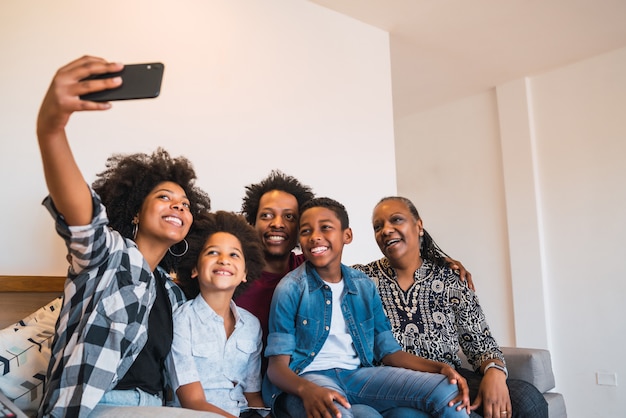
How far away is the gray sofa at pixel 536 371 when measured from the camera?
2.09 metres

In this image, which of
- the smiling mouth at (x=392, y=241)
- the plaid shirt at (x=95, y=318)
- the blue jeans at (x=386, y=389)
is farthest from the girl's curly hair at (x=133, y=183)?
the smiling mouth at (x=392, y=241)

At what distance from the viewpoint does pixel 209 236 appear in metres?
1.71

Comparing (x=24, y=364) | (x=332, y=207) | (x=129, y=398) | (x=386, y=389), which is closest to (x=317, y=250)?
(x=332, y=207)

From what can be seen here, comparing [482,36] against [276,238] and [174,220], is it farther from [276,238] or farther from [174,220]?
[174,220]

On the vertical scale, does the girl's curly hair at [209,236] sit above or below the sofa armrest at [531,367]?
above

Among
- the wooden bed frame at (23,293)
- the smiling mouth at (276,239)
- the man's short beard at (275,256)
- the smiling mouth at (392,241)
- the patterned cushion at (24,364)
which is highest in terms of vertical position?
the smiling mouth at (276,239)

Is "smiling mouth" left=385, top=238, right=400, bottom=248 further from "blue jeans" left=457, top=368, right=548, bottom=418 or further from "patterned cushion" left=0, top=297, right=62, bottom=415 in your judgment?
"patterned cushion" left=0, top=297, right=62, bottom=415

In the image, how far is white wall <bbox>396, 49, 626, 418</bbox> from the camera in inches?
157

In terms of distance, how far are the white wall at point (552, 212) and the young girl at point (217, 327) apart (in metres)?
3.23

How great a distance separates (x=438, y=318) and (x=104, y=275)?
122cm

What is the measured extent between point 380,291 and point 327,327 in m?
0.39

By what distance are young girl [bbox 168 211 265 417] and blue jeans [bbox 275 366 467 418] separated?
0.55ft

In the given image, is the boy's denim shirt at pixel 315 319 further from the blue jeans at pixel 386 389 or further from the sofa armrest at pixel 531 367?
the sofa armrest at pixel 531 367

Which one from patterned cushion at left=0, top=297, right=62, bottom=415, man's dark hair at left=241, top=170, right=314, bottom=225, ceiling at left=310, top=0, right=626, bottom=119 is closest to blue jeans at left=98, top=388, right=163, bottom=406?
patterned cushion at left=0, top=297, right=62, bottom=415
